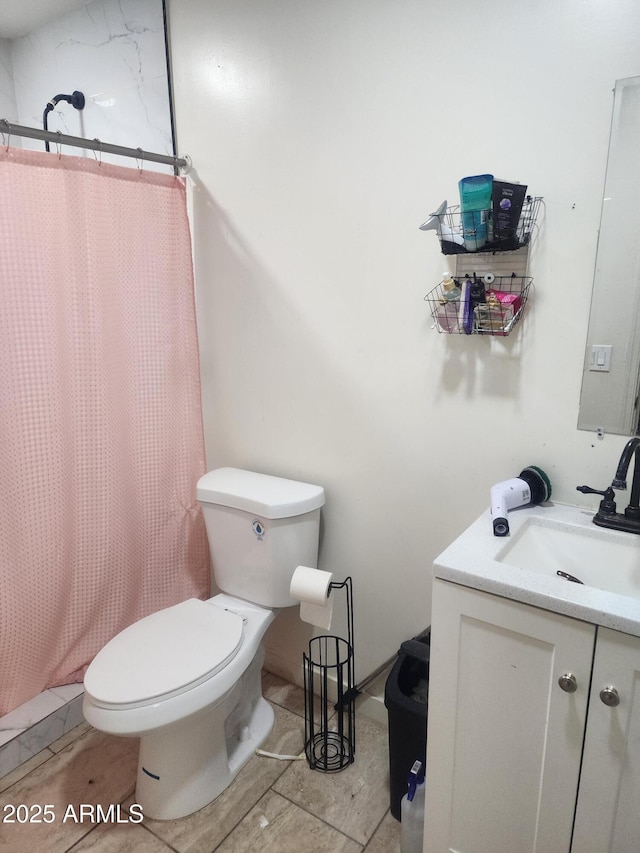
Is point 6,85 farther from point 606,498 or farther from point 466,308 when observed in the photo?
point 606,498

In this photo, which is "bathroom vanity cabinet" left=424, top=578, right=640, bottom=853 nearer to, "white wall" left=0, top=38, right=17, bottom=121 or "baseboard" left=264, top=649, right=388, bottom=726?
"baseboard" left=264, top=649, right=388, bottom=726

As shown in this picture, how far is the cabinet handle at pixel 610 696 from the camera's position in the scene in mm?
880

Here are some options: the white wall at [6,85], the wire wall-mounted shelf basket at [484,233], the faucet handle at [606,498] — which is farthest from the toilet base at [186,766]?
the white wall at [6,85]

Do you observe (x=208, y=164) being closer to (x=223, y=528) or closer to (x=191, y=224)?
(x=191, y=224)

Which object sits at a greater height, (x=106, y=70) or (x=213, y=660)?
(x=106, y=70)

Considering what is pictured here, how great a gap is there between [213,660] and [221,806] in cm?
47

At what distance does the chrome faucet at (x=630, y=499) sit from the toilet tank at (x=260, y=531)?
31.0 inches

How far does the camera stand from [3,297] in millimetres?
1492

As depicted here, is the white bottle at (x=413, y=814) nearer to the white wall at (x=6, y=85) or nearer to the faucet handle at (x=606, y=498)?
the faucet handle at (x=606, y=498)

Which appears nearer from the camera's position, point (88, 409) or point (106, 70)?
point (88, 409)

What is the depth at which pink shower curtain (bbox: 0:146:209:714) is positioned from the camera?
1542 millimetres

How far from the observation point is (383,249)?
1.49m

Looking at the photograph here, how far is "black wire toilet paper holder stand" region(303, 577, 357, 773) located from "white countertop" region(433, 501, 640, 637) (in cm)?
55

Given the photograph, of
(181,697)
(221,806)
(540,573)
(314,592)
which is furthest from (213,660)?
(540,573)
